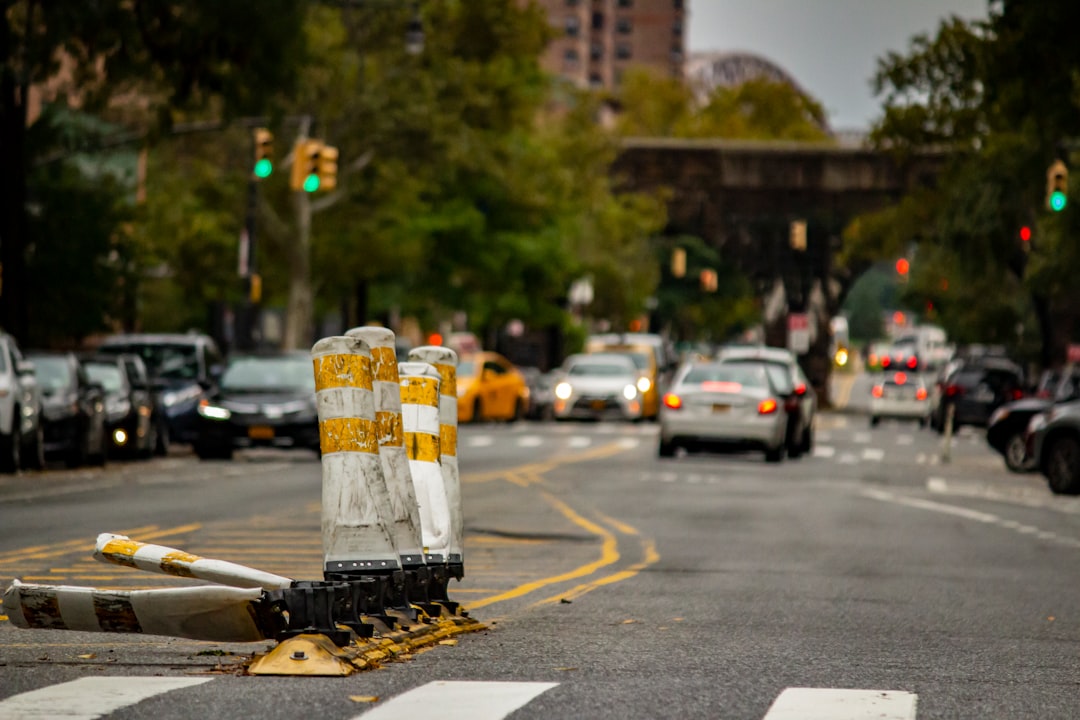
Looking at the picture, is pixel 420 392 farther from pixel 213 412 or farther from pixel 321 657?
pixel 213 412

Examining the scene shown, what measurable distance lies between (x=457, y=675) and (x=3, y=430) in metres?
17.3

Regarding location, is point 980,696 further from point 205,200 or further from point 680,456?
point 205,200

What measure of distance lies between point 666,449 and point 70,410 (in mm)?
9380

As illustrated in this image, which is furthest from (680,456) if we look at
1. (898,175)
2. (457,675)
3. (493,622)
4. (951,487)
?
(898,175)

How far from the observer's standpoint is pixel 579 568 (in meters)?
14.4

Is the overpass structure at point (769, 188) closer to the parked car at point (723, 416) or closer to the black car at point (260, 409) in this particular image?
the parked car at point (723, 416)

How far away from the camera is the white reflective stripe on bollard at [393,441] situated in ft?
32.3

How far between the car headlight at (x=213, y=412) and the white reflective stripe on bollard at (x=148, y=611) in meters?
20.9

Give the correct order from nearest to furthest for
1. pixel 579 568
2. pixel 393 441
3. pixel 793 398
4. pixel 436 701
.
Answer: pixel 436 701 < pixel 393 441 < pixel 579 568 < pixel 793 398

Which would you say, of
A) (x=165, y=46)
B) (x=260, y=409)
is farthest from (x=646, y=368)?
(x=165, y=46)

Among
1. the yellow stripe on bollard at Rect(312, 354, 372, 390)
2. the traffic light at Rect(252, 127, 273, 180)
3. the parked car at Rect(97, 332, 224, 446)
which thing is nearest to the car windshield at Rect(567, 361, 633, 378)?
the traffic light at Rect(252, 127, 273, 180)

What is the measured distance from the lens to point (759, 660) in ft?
31.0

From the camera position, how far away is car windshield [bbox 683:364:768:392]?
3209 cm

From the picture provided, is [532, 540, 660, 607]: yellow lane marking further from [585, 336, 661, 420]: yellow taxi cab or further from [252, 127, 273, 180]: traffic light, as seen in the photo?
[585, 336, 661, 420]: yellow taxi cab
